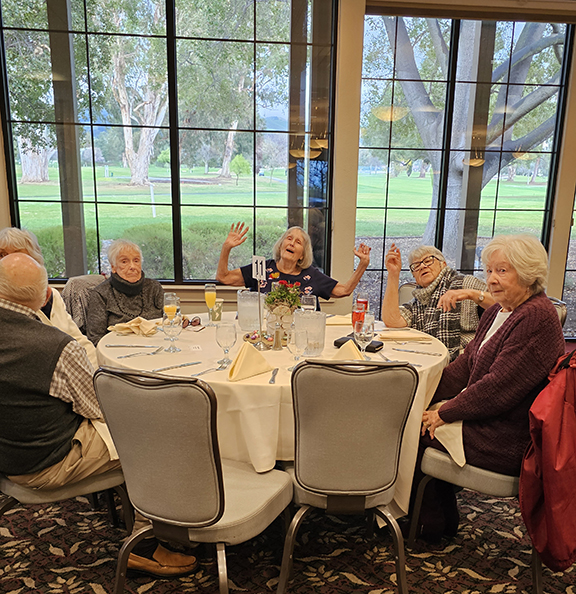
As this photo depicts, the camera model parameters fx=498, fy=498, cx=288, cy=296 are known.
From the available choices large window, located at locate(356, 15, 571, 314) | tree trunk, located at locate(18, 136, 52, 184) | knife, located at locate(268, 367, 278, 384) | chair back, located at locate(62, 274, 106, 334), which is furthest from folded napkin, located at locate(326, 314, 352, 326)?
tree trunk, located at locate(18, 136, 52, 184)

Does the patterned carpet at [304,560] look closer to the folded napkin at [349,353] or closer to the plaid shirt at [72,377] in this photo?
the plaid shirt at [72,377]

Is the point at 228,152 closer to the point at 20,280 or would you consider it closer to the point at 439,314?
the point at 439,314

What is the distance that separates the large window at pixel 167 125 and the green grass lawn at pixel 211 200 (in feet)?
0.04

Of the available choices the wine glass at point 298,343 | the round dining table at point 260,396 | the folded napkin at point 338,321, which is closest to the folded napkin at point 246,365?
the round dining table at point 260,396

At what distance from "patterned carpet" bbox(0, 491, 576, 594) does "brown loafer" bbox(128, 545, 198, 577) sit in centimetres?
3

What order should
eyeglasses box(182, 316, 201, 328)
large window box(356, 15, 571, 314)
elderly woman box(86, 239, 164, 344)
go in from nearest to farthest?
eyeglasses box(182, 316, 201, 328) < elderly woman box(86, 239, 164, 344) < large window box(356, 15, 571, 314)

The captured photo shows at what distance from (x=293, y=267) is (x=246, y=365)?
1.63 meters

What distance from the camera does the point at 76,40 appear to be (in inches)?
168

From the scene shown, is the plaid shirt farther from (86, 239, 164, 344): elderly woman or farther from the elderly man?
(86, 239, 164, 344): elderly woman

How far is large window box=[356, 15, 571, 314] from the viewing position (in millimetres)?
4691

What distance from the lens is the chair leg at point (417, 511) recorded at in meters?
2.12

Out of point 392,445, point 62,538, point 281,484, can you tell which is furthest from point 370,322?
point 62,538

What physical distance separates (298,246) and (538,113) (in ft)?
10.4

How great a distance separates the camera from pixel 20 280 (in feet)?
5.97
